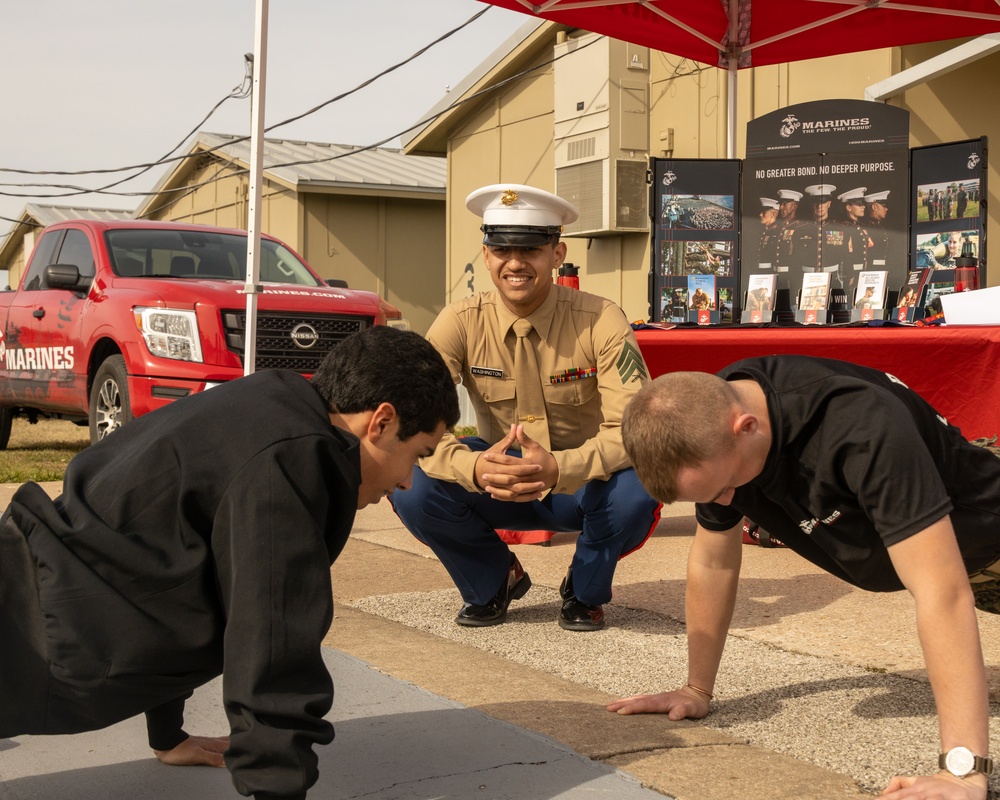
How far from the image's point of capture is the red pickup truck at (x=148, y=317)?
7512mm

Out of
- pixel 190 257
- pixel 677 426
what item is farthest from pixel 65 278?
pixel 677 426

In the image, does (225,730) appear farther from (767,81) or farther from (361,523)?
(767,81)

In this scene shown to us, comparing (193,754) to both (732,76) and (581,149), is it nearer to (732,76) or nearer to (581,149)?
(732,76)

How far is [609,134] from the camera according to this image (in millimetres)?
12383

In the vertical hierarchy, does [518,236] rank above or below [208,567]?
above

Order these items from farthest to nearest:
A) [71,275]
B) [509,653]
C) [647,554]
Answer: [71,275], [647,554], [509,653]

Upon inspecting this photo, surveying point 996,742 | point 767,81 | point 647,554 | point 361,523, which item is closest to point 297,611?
point 996,742

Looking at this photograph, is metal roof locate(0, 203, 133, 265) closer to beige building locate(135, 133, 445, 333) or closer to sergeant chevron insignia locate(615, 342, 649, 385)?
beige building locate(135, 133, 445, 333)

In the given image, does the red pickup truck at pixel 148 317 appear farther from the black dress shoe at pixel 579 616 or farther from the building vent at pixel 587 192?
the building vent at pixel 587 192

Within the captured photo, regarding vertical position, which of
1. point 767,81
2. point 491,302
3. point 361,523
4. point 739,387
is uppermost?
point 767,81

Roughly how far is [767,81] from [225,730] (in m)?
9.29

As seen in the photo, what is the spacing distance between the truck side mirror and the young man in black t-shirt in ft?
21.4

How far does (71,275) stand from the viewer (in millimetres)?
8188

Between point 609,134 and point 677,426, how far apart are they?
10.6 meters
